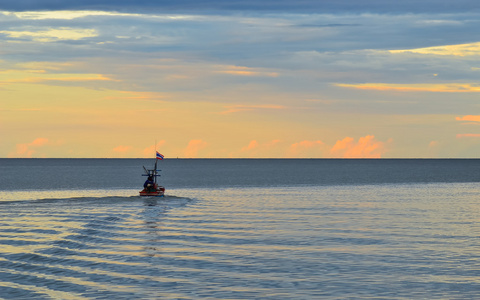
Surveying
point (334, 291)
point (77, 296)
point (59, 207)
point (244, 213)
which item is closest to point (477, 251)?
point (334, 291)

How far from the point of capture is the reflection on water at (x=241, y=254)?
2223 centimetres

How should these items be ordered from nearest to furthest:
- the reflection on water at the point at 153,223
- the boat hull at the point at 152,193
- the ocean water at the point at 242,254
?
the ocean water at the point at 242,254, the reflection on water at the point at 153,223, the boat hull at the point at 152,193

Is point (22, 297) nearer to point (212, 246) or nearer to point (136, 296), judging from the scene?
point (136, 296)

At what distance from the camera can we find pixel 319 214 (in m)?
49.7

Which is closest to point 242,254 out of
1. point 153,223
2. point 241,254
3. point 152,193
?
point 241,254

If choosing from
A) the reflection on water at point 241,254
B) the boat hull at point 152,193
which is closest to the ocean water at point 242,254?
the reflection on water at point 241,254

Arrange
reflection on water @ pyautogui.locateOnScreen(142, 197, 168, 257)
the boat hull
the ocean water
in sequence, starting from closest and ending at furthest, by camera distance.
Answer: the ocean water < reflection on water @ pyautogui.locateOnScreen(142, 197, 168, 257) < the boat hull

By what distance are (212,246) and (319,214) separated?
1908 cm

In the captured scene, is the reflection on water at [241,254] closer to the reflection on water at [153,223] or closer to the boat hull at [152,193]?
the reflection on water at [153,223]

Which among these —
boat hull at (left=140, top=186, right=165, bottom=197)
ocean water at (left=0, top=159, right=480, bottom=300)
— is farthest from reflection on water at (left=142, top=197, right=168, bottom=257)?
boat hull at (left=140, top=186, right=165, bottom=197)

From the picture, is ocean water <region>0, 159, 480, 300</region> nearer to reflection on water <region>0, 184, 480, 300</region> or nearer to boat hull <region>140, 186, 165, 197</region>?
reflection on water <region>0, 184, 480, 300</region>

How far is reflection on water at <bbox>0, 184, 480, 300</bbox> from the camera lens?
72.9ft

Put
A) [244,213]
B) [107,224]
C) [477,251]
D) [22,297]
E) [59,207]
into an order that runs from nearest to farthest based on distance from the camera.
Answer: [22,297] → [477,251] → [107,224] → [244,213] → [59,207]

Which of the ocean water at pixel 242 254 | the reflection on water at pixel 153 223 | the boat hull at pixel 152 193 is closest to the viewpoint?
the ocean water at pixel 242 254
